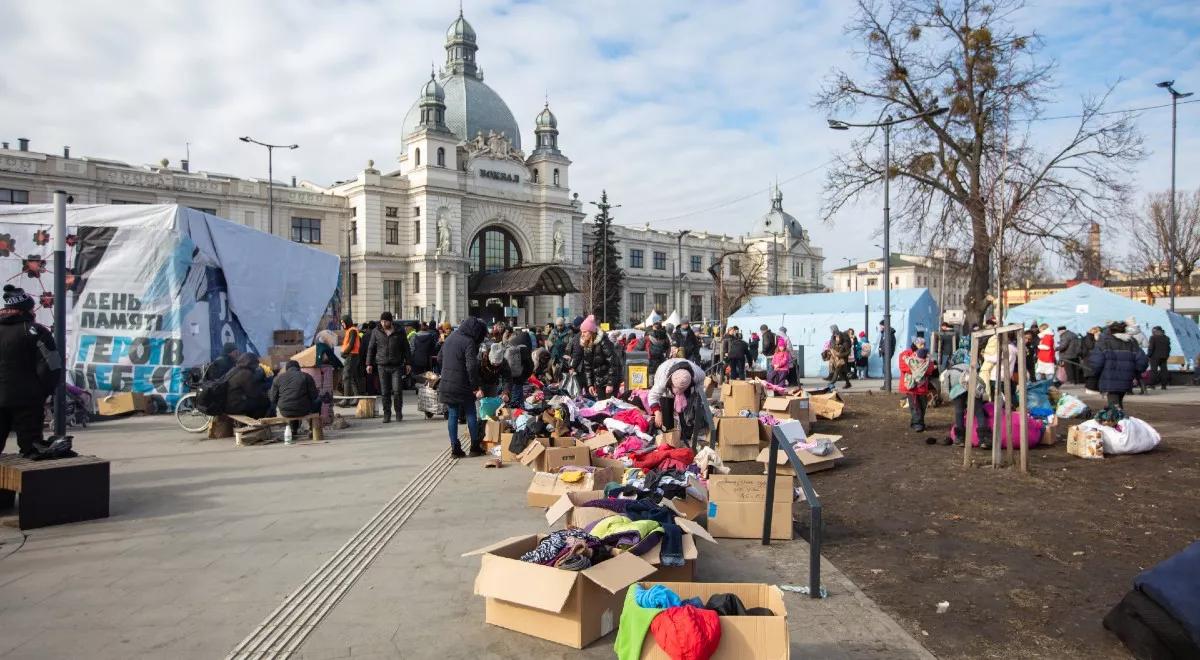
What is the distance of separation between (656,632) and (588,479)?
3660 millimetres

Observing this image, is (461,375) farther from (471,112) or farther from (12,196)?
(471,112)

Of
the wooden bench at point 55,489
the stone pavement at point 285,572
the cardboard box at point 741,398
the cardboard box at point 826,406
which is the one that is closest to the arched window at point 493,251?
the cardboard box at point 826,406

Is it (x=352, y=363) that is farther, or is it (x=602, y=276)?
(x=602, y=276)

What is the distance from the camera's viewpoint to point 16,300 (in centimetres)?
675

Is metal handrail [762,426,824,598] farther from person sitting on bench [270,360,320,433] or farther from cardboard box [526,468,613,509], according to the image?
person sitting on bench [270,360,320,433]

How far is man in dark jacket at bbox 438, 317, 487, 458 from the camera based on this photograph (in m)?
9.46

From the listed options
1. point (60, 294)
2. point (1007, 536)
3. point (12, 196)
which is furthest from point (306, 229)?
point (1007, 536)

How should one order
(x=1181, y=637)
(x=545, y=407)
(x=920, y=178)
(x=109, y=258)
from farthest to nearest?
(x=920, y=178)
(x=109, y=258)
(x=545, y=407)
(x=1181, y=637)

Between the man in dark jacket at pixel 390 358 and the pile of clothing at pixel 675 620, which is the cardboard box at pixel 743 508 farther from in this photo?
the man in dark jacket at pixel 390 358

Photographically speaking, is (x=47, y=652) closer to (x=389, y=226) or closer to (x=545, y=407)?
(x=545, y=407)

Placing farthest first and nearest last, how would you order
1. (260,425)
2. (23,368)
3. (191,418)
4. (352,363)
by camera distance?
(352,363) < (191,418) < (260,425) < (23,368)

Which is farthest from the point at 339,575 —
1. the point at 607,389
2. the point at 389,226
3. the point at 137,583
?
the point at 389,226

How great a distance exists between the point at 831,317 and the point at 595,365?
49.9 ft

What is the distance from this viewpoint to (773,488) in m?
5.93
